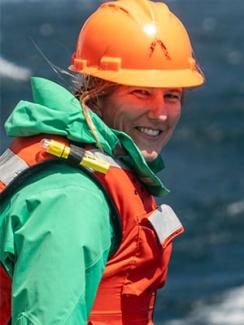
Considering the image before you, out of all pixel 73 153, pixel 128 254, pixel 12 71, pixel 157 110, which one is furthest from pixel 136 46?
pixel 12 71

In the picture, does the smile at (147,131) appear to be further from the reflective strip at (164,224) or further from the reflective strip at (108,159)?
the reflective strip at (164,224)

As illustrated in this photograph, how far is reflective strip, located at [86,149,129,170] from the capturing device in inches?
162

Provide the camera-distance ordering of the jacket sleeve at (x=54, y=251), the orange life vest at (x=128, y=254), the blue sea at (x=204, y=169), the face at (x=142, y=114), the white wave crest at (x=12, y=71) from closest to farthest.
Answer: the jacket sleeve at (x=54, y=251), the orange life vest at (x=128, y=254), the face at (x=142, y=114), the blue sea at (x=204, y=169), the white wave crest at (x=12, y=71)

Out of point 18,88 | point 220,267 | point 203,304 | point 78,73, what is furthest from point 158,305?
point 18,88

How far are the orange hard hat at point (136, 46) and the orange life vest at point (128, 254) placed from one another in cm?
30

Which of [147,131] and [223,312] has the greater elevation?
[147,131]

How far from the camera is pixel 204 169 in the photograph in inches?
843

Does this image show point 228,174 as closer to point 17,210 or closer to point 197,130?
point 197,130

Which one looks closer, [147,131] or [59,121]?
[59,121]

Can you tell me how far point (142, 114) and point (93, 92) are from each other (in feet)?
0.54

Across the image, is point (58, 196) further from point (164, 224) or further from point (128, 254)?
point (164, 224)

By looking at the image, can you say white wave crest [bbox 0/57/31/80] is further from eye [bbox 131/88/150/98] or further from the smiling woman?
eye [bbox 131/88/150/98]

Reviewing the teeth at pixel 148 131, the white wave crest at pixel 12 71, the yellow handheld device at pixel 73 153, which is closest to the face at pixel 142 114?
the teeth at pixel 148 131

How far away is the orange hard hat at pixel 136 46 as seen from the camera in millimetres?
4320
